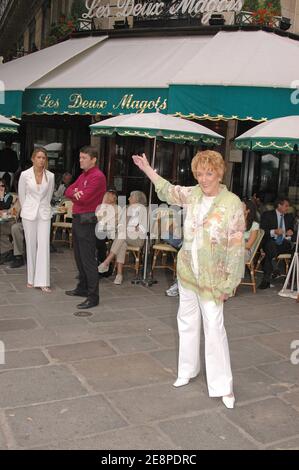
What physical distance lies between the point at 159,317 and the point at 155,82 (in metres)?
4.37

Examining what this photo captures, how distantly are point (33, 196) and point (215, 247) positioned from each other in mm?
3675

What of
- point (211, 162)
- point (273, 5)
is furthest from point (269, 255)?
point (273, 5)

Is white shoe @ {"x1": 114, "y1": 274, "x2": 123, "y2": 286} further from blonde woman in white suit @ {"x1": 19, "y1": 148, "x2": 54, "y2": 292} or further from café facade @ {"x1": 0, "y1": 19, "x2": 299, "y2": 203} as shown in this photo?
café facade @ {"x1": 0, "y1": 19, "x2": 299, "y2": 203}

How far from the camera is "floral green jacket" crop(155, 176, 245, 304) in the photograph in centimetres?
359

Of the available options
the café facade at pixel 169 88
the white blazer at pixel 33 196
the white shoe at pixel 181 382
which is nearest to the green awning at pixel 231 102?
the café facade at pixel 169 88

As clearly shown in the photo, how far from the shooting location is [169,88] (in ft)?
26.5

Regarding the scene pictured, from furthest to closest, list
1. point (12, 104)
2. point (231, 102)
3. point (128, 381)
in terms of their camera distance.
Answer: point (12, 104) < point (231, 102) < point (128, 381)

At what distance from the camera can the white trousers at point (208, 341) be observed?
368 cm

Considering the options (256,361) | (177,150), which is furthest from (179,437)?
(177,150)

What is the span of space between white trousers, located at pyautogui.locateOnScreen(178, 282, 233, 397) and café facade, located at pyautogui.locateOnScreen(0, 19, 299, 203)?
4662 millimetres

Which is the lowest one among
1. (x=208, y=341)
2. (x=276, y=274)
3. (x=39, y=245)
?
(x=276, y=274)

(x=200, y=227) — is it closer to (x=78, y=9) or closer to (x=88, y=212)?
(x=88, y=212)

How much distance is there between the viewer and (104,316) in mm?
5824
